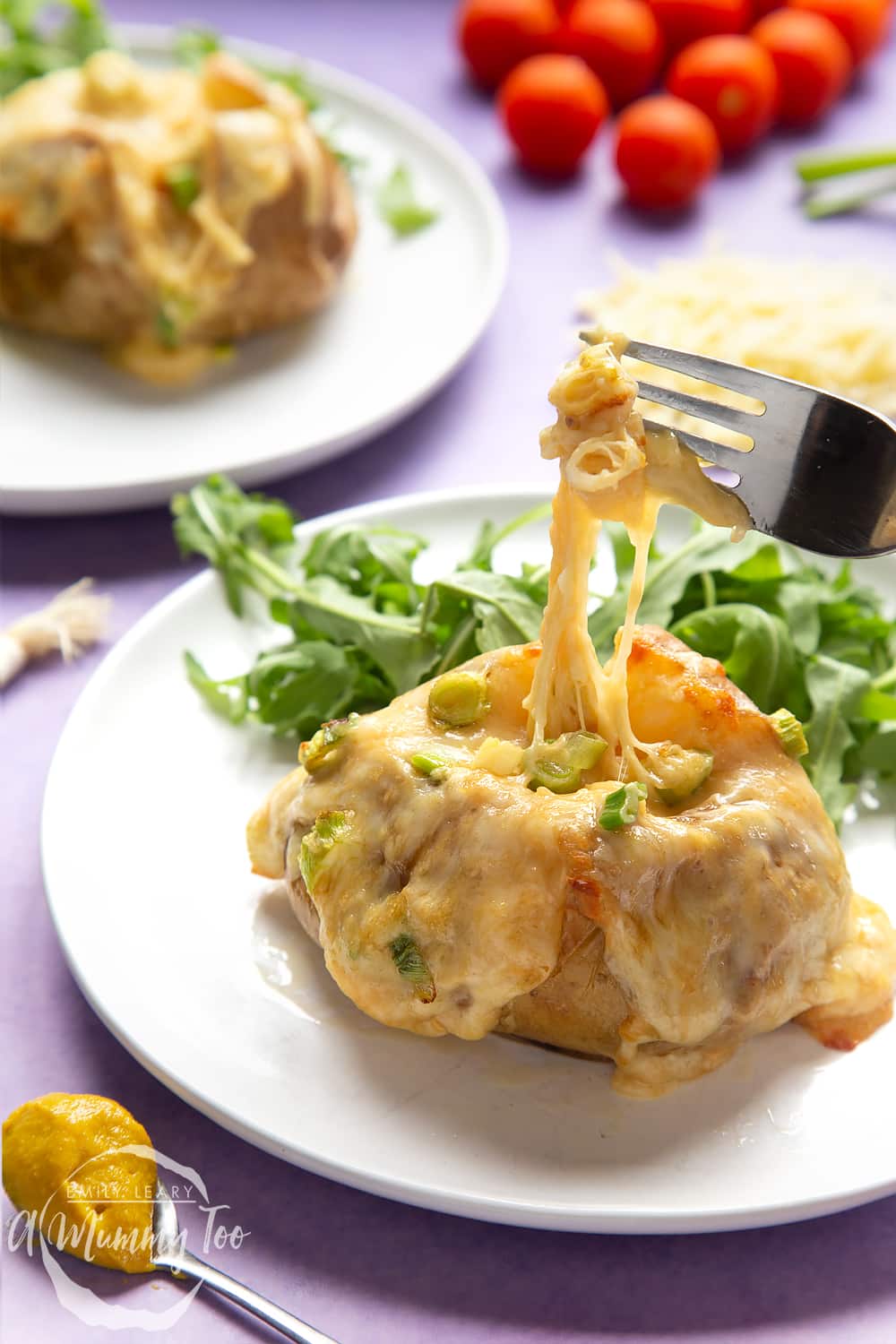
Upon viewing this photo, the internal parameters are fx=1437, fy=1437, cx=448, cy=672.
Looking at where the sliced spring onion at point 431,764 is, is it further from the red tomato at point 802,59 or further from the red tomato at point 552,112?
the red tomato at point 802,59

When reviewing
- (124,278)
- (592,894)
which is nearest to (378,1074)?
(592,894)

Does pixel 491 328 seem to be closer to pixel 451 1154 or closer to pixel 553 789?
pixel 553 789

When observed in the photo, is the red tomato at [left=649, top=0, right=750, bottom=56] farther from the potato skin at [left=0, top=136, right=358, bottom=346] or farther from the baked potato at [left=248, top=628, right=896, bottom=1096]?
the baked potato at [left=248, top=628, right=896, bottom=1096]

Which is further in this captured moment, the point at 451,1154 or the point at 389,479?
the point at 389,479

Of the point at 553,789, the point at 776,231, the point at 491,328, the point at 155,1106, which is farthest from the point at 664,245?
the point at 155,1106

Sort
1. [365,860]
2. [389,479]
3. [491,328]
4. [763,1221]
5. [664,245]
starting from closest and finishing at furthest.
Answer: [763,1221], [365,860], [389,479], [491,328], [664,245]

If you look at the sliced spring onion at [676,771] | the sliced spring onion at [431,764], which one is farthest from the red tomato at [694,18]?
the sliced spring onion at [431,764]

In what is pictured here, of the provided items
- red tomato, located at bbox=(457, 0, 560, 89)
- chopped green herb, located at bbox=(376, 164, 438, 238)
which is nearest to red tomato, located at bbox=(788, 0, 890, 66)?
red tomato, located at bbox=(457, 0, 560, 89)
